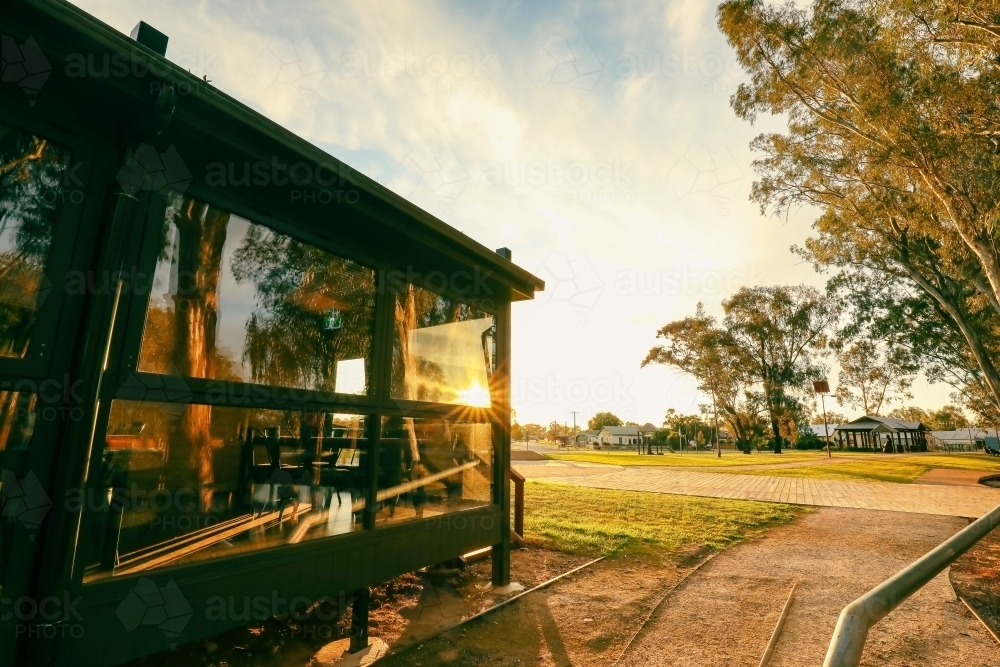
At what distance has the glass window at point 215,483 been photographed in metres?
2.78

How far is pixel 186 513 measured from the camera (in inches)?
140

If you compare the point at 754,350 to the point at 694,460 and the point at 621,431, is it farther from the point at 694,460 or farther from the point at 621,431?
the point at 621,431

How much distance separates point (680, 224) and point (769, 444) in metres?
59.3

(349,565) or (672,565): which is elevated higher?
(349,565)

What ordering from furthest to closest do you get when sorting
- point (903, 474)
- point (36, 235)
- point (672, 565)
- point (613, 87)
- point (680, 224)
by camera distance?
point (903, 474) < point (680, 224) < point (613, 87) < point (672, 565) < point (36, 235)

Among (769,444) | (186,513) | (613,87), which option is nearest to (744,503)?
(613,87)

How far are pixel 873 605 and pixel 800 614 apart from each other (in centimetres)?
401

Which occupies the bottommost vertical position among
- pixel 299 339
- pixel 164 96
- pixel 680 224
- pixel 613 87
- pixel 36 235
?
pixel 299 339

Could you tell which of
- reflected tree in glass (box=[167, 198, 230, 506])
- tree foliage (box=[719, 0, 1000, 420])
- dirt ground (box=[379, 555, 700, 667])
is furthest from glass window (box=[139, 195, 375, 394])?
tree foliage (box=[719, 0, 1000, 420])

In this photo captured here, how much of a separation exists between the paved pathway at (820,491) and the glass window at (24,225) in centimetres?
1363

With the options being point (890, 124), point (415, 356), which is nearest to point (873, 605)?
point (415, 356)

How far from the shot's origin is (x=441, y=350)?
5.05 metres

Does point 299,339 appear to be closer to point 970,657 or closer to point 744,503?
point 970,657

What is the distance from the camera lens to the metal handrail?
3.55ft
